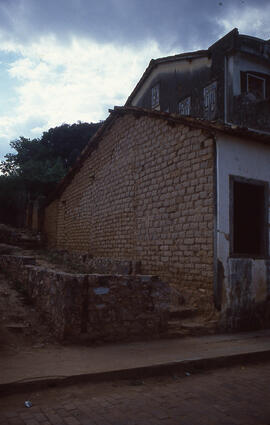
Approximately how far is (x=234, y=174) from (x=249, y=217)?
311cm

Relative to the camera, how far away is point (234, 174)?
7.68m

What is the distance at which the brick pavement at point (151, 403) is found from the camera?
10.8 ft

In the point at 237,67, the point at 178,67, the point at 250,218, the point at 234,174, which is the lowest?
the point at 250,218

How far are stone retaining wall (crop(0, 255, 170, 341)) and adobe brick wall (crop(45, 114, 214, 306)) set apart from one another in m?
1.54

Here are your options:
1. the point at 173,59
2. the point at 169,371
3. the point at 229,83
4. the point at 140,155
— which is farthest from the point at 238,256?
the point at 173,59

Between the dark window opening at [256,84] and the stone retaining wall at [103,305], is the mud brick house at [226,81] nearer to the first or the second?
A: the dark window opening at [256,84]

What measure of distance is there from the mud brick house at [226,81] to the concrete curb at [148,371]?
10434 mm

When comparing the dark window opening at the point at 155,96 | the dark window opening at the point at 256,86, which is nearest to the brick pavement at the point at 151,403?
the dark window opening at the point at 256,86

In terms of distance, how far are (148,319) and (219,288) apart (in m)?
1.76

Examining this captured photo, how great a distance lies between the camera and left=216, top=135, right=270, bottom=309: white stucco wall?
7297mm

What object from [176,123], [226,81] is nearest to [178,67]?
[226,81]

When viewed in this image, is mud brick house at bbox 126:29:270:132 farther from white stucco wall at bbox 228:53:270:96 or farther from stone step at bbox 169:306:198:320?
stone step at bbox 169:306:198:320

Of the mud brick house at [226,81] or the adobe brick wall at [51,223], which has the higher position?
the mud brick house at [226,81]

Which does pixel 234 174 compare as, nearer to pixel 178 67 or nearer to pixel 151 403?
pixel 151 403
